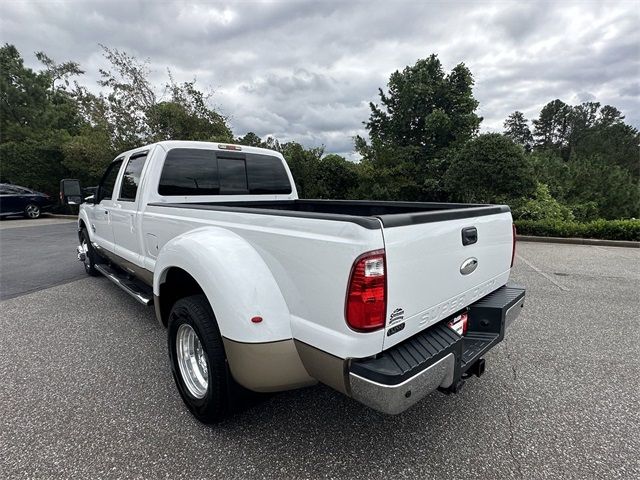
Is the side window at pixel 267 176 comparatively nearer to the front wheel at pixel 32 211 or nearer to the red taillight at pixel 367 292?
the red taillight at pixel 367 292

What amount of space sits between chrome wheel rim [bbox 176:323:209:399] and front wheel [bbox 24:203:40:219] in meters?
18.8

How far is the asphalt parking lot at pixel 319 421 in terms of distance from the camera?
1.88 metres

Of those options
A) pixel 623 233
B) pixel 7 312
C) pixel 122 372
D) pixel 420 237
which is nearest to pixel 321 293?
pixel 420 237

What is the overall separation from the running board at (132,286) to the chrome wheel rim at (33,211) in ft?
51.5

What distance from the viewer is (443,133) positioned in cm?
1730

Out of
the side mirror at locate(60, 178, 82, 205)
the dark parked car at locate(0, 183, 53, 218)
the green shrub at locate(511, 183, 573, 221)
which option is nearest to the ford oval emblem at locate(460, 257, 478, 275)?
the side mirror at locate(60, 178, 82, 205)

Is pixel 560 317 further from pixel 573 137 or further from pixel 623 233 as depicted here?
pixel 573 137

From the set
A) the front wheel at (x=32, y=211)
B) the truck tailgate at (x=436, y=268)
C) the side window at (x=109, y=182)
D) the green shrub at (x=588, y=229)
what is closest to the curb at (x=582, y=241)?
the green shrub at (x=588, y=229)

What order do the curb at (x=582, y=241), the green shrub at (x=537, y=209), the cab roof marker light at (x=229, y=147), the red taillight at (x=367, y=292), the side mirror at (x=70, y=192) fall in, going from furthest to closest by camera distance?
1. the green shrub at (x=537, y=209)
2. the curb at (x=582, y=241)
3. the side mirror at (x=70, y=192)
4. the cab roof marker light at (x=229, y=147)
5. the red taillight at (x=367, y=292)

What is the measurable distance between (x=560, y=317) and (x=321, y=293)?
3725mm

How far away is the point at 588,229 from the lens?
927cm

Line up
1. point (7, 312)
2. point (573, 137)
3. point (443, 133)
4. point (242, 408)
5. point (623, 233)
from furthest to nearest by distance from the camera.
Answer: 1. point (573, 137)
2. point (443, 133)
3. point (623, 233)
4. point (7, 312)
5. point (242, 408)

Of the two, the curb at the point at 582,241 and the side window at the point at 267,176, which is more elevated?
the side window at the point at 267,176

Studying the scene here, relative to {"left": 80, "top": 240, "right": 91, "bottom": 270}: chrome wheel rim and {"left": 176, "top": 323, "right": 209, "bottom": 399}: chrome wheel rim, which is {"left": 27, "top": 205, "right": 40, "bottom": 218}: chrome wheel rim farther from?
{"left": 176, "top": 323, "right": 209, "bottom": 399}: chrome wheel rim
